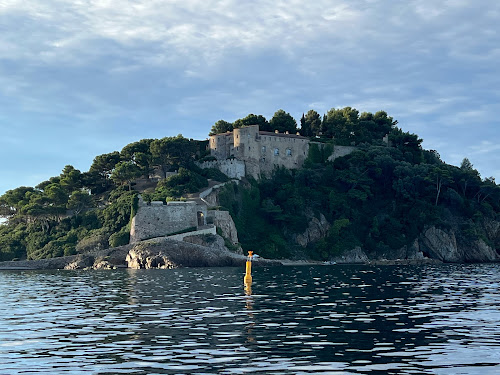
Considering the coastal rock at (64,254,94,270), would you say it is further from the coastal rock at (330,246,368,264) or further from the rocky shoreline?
the coastal rock at (330,246,368,264)

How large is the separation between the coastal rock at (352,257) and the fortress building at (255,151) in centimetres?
1947

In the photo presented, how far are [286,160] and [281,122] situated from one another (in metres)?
11.0

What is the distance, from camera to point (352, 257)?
90.9m

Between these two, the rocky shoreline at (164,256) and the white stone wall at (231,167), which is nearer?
the rocky shoreline at (164,256)

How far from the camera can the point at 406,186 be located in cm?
9831

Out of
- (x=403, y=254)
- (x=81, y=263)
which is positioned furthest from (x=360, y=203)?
(x=81, y=263)

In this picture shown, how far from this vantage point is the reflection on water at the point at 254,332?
49.8 ft

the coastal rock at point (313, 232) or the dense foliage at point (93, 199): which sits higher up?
the dense foliage at point (93, 199)

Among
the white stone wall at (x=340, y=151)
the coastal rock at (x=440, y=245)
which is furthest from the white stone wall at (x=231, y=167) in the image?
the coastal rock at (x=440, y=245)

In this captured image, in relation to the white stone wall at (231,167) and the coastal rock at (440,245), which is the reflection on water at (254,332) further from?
the white stone wall at (231,167)

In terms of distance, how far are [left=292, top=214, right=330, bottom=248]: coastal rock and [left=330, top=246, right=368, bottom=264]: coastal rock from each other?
472cm

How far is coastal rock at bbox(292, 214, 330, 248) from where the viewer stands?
91.3 meters

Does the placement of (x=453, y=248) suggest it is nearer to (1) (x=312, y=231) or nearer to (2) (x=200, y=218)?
(1) (x=312, y=231)

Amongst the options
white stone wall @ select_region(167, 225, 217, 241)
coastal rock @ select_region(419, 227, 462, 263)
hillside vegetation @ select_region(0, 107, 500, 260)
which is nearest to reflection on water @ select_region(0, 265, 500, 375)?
white stone wall @ select_region(167, 225, 217, 241)
